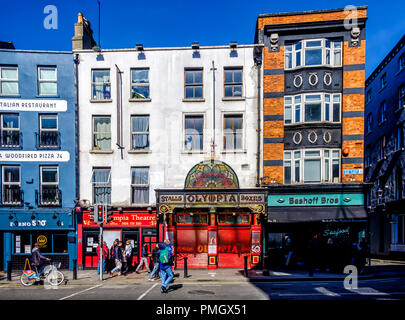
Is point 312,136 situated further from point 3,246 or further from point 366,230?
point 3,246

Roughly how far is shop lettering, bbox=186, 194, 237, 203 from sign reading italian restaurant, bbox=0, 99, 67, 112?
371 inches

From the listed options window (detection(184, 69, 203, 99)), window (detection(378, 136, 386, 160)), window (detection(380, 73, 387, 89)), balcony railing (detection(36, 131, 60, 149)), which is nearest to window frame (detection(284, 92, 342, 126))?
window (detection(184, 69, 203, 99))

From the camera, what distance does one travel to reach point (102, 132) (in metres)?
16.3

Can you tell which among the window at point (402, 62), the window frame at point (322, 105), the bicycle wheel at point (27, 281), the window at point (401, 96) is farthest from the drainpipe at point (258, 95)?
the window at point (402, 62)

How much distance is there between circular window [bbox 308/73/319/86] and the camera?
15.5 meters

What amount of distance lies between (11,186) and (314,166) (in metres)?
17.7

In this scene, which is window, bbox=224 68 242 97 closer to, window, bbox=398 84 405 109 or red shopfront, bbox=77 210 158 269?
red shopfront, bbox=77 210 158 269

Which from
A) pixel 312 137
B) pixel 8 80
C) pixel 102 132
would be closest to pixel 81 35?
pixel 8 80

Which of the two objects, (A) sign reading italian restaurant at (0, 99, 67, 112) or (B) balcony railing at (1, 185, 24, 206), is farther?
(A) sign reading italian restaurant at (0, 99, 67, 112)

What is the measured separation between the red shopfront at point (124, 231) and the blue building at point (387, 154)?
17.8 m

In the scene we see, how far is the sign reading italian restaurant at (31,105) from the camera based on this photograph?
1589cm

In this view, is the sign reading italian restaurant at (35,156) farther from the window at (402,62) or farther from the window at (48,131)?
the window at (402,62)

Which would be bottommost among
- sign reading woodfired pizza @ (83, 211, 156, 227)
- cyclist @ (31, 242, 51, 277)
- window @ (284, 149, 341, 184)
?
cyclist @ (31, 242, 51, 277)

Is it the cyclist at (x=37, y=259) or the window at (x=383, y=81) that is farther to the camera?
the window at (x=383, y=81)
